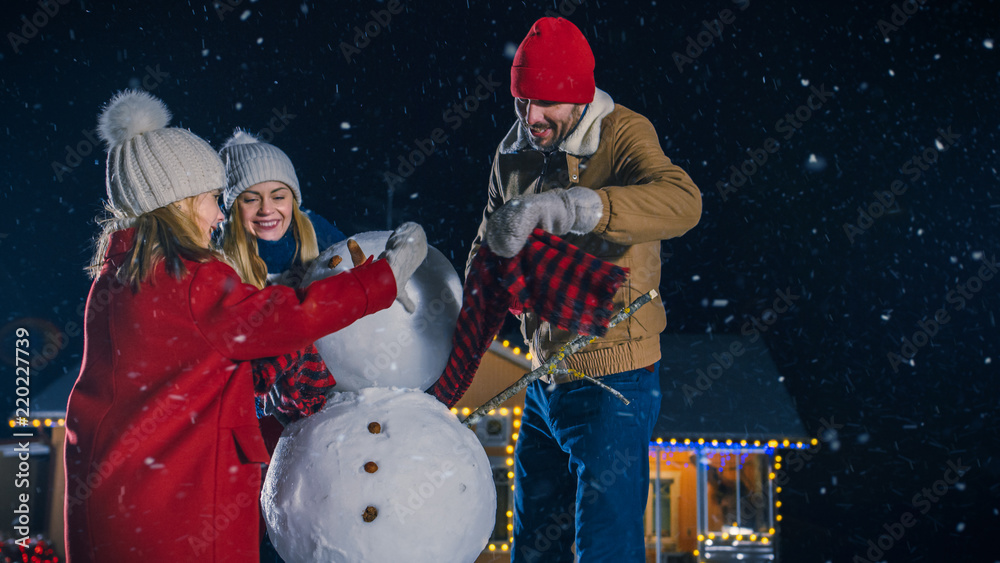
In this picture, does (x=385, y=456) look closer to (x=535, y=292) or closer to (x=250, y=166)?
(x=535, y=292)

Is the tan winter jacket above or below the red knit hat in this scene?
below

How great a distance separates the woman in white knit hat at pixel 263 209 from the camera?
227 centimetres

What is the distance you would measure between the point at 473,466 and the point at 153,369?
77cm

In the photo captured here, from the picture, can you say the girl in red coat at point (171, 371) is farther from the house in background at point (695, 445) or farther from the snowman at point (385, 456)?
the house in background at point (695, 445)

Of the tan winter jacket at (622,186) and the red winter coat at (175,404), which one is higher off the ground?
the tan winter jacket at (622,186)

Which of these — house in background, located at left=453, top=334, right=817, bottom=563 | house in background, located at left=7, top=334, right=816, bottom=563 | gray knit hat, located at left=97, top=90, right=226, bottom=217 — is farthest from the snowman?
house in background, located at left=453, top=334, right=817, bottom=563

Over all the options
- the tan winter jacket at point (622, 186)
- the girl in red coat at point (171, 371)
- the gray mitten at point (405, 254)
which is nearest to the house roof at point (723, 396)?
the tan winter jacket at point (622, 186)

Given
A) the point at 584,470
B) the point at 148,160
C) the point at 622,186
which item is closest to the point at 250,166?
the point at 148,160

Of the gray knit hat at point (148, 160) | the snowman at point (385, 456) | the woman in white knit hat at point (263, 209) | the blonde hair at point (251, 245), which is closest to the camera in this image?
the snowman at point (385, 456)

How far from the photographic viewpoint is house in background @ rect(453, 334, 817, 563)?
252 inches

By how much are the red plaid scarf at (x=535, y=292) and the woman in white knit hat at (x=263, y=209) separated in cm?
56

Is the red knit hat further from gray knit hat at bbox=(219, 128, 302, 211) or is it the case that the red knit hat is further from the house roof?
the house roof

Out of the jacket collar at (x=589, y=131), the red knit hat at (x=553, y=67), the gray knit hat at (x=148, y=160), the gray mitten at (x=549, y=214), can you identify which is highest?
the red knit hat at (x=553, y=67)

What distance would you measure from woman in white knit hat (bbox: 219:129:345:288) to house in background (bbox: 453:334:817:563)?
12.6ft
